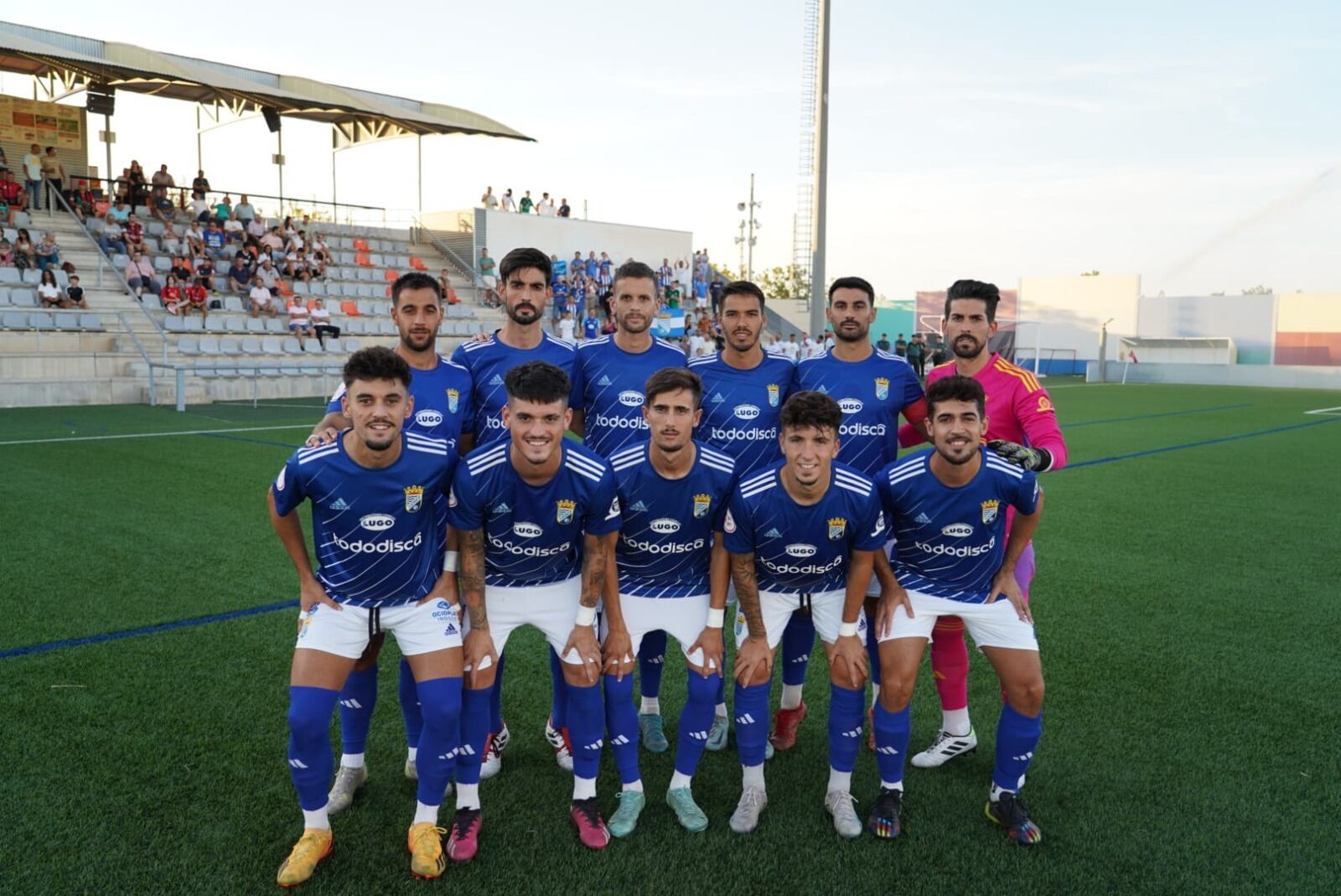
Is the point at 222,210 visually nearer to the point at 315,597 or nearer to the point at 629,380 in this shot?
the point at 629,380

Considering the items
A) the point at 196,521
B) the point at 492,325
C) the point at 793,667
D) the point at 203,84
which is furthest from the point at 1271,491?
the point at 203,84

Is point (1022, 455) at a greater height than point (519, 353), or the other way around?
point (519, 353)

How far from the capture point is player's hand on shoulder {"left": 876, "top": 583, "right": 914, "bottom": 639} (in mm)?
3564

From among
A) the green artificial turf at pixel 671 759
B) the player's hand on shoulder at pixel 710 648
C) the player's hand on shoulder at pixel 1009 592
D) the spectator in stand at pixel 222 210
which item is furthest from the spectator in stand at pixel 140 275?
the player's hand on shoulder at pixel 1009 592

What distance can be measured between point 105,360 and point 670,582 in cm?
1670

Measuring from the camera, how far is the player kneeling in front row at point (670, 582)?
11.4 feet

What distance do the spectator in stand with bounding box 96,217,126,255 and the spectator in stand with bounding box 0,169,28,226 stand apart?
154 centimetres

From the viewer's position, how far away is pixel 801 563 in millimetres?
3531

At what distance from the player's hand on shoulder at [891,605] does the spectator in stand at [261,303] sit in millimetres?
20104

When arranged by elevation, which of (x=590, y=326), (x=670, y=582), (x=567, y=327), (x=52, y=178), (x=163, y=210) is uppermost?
(x=52, y=178)

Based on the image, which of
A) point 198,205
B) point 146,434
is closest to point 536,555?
point 146,434

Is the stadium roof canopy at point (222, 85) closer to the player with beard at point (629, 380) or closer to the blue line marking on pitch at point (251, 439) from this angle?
the blue line marking on pitch at point (251, 439)

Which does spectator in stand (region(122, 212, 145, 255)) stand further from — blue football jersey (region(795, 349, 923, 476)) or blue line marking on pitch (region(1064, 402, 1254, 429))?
blue football jersey (region(795, 349, 923, 476))

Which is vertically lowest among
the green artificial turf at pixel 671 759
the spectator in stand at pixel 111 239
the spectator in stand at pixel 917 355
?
the green artificial turf at pixel 671 759
